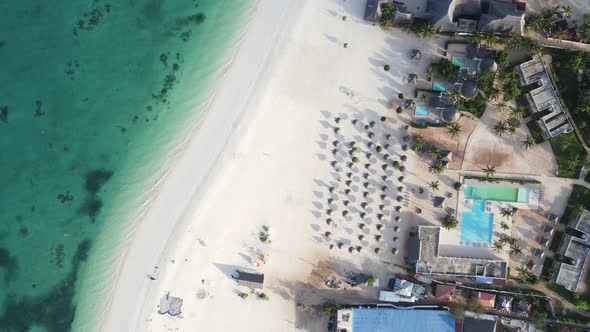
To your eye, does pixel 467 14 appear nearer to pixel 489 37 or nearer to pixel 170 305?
pixel 489 37

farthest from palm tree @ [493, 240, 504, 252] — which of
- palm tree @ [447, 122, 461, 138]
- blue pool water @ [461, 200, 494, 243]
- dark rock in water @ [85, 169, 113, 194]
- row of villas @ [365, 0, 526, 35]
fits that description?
dark rock in water @ [85, 169, 113, 194]

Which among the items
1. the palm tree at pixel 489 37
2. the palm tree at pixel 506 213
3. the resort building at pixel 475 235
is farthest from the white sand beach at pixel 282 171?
the palm tree at pixel 506 213

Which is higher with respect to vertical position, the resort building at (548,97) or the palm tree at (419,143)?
the resort building at (548,97)

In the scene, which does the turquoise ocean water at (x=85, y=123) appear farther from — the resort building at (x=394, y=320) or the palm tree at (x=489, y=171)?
the palm tree at (x=489, y=171)

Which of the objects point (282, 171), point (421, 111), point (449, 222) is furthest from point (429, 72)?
point (282, 171)

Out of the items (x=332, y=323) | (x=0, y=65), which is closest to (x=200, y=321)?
(x=332, y=323)

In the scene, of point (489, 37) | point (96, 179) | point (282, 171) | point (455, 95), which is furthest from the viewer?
point (96, 179)
